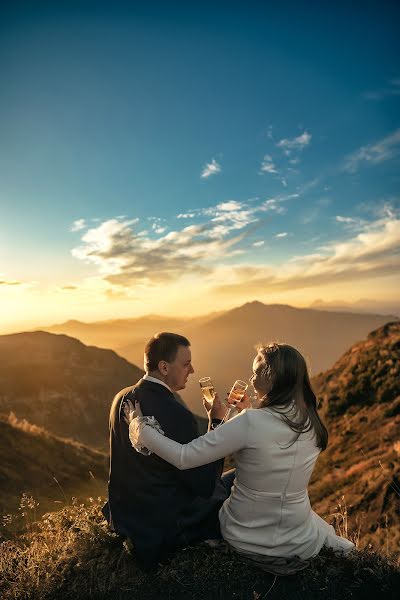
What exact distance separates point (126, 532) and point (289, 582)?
4.85 feet

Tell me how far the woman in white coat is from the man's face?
536 mm

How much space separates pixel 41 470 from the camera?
12047 mm

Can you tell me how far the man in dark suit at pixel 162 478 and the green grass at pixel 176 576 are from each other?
19cm

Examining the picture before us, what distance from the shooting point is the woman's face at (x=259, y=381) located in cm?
362

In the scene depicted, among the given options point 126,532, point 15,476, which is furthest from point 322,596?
point 15,476

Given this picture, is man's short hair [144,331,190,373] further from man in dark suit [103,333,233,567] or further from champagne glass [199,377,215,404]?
champagne glass [199,377,215,404]

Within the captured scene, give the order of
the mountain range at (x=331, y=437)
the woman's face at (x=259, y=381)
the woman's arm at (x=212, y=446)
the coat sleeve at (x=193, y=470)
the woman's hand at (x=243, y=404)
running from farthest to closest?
the mountain range at (x=331, y=437)
the woman's hand at (x=243, y=404)
the coat sleeve at (x=193, y=470)
the woman's face at (x=259, y=381)
the woman's arm at (x=212, y=446)

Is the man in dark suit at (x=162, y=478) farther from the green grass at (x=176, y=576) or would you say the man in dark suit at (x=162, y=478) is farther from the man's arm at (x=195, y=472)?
the green grass at (x=176, y=576)

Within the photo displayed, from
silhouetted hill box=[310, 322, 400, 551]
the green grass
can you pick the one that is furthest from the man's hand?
silhouetted hill box=[310, 322, 400, 551]

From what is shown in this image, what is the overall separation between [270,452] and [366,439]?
17313 millimetres

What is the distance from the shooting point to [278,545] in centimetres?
384

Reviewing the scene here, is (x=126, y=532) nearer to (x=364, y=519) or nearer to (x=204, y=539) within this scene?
(x=204, y=539)

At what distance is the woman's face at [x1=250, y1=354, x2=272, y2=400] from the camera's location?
362 cm

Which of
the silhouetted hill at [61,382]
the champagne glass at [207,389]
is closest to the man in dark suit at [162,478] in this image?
the champagne glass at [207,389]
